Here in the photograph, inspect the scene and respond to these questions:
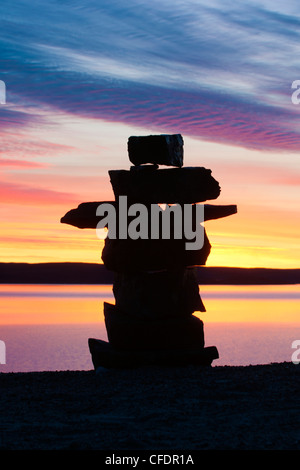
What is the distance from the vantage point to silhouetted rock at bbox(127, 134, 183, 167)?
15867 millimetres

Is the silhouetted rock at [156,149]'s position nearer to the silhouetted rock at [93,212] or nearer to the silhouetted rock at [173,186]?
the silhouetted rock at [173,186]

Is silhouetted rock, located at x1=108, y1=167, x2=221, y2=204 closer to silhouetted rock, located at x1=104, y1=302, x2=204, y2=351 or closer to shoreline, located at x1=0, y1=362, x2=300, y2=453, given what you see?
silhouetted rock, located at x1=104, y1=302, x2=204, y2=351

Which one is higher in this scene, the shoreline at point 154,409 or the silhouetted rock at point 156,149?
the silhouetted rock at point 156,149

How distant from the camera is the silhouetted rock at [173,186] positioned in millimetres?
15633

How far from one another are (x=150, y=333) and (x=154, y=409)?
4123mm

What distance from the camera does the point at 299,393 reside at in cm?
1266

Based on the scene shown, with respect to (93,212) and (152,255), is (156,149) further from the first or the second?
(152,255)

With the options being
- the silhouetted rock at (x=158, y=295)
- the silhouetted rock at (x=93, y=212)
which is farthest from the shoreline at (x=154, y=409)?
the silhouetted rock at (x=93, y=212)

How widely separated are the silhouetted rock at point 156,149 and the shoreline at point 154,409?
15.5 feet
